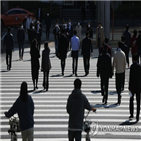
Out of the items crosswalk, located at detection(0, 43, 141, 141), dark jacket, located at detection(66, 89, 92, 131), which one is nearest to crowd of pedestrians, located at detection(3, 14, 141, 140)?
dark jacket, located at detection(66, 89, 92, 131)

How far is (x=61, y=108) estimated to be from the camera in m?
16.4

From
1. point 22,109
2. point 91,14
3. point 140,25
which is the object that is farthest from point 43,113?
point 91,14

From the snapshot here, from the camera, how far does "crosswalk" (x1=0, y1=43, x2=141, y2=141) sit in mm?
13539

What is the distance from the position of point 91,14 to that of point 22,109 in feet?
147

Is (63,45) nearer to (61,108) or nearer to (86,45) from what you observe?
(86,45)

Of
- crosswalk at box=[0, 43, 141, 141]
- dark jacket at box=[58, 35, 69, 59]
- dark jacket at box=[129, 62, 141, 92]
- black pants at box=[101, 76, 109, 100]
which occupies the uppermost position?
dark jacket at box=[58, 35, 69, 59]

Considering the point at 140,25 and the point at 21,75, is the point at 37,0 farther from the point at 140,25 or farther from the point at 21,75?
the point at 21,75

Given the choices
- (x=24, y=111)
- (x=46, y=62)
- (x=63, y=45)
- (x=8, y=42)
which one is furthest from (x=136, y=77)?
(x=8, y=42)

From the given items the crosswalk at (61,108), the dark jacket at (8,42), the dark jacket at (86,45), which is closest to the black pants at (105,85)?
the crosswalk at (61,108)

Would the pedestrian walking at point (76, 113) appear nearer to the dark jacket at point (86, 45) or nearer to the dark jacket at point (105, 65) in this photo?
the dark jacket at point (105, 65)

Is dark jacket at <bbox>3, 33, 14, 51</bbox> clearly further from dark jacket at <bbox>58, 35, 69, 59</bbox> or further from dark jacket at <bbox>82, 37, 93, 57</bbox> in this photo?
dark jacket at <bbox>82, 37, 93, 57</bbox>

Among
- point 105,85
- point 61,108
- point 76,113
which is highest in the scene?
point 76,113

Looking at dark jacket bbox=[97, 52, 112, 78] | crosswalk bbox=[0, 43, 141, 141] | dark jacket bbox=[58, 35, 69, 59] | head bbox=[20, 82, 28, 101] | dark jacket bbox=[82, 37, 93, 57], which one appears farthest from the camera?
dark jacket bbox=[58, 35, 69, 59]

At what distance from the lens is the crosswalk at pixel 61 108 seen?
13.5 meters
